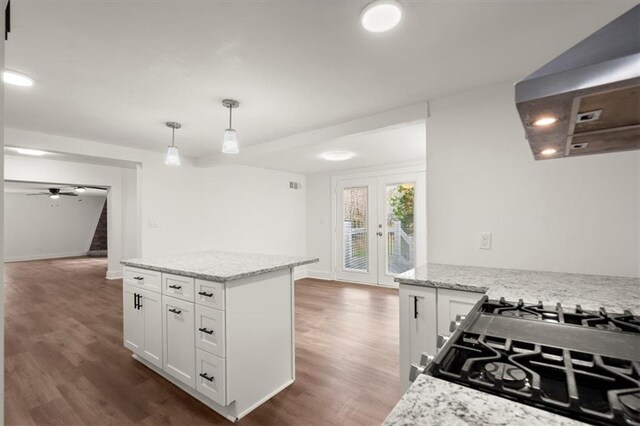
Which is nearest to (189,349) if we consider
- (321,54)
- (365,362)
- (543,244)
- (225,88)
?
(365,362)

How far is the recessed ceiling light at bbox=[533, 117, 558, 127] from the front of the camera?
89cm

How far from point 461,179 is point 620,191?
2.84ft

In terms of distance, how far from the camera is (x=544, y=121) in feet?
2.97

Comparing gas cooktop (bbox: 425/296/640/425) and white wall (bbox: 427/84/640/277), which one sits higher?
white wall (bbox: 427/84/640/277)

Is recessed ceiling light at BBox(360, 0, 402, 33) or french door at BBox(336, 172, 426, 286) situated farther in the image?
french door at BBox(336, 172, 426, 286)

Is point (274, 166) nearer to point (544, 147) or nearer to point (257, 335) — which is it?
point (257, 335)

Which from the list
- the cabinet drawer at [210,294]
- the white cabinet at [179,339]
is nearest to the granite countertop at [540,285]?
the cabinet drawer at [210,294]

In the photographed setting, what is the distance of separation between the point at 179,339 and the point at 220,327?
519 millimetres

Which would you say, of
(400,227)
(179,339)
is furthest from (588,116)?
(400,227)

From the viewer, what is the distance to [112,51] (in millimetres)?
1767

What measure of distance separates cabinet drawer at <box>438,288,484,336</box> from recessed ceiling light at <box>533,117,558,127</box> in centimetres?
94

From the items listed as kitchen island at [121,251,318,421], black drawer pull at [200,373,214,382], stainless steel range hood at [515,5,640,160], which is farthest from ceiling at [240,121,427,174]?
black drawer pull at [200,373,214,382]

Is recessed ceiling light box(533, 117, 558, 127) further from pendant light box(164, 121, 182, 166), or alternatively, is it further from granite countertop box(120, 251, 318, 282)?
pendant light box(164, 121, 182, 166)

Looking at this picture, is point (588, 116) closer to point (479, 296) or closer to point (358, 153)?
point (479, 296)
